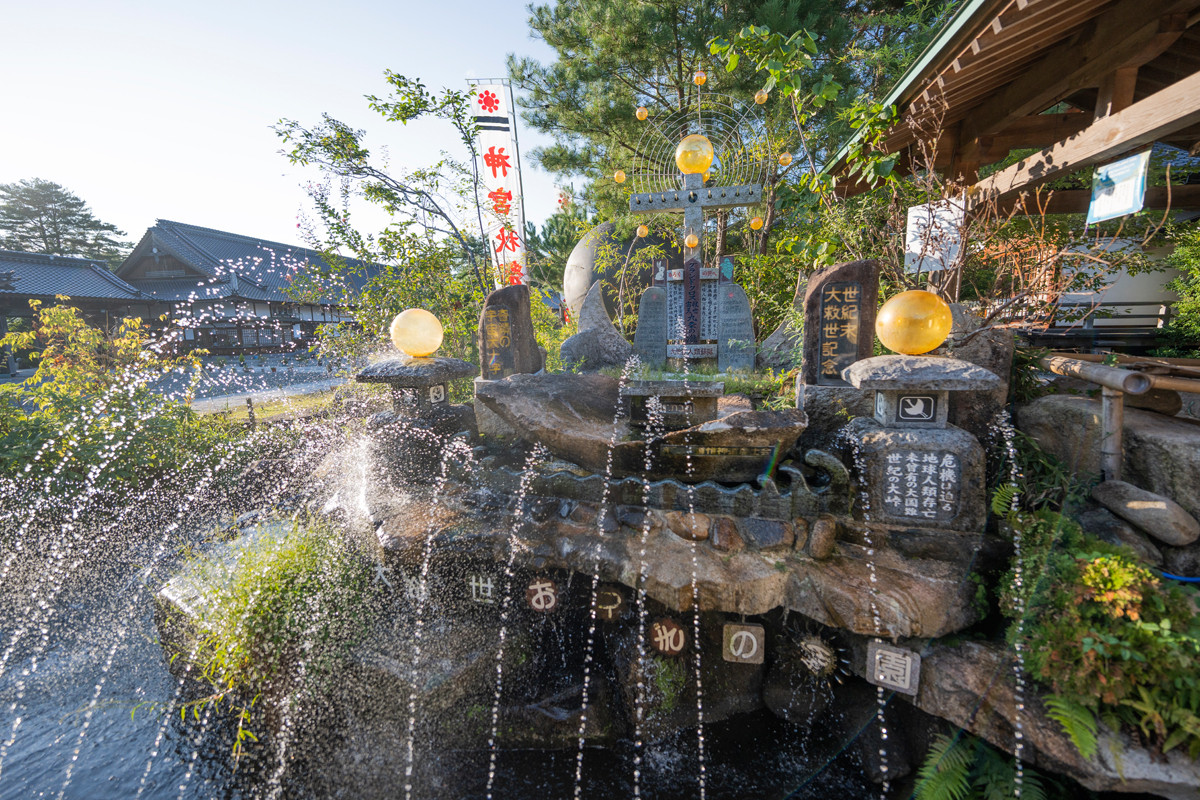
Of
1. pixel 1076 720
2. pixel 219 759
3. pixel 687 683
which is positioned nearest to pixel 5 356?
pixel 219 759

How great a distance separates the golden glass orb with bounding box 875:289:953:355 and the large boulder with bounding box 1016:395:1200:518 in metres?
1.31

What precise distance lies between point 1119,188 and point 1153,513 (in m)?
2.65

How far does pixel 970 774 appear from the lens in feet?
9.49

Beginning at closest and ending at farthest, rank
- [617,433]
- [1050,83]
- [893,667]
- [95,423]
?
1. [893,667]
2. [1050,83]
3. [617,433]
4. [95,423]

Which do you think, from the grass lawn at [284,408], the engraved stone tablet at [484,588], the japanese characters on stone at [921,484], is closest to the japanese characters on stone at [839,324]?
the japanese characters on stone at [921,484]

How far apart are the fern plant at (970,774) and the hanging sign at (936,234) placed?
167 inches

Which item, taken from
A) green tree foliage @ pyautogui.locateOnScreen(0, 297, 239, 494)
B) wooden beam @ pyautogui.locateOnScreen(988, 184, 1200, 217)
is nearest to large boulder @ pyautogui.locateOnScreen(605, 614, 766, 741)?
wooden beam @ pyautogui.locateOnScreen(988, 184, 1200, 217)

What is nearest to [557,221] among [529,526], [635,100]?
[635,100]

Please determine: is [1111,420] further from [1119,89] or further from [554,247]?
[554,247]

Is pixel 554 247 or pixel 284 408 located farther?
pixel 554 247

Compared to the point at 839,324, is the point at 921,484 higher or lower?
lower

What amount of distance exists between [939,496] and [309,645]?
16.3ft

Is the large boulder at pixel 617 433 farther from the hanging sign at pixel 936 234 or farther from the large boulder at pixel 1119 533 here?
the hanging sign at pixel 936 234

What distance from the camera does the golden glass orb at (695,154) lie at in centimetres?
700
